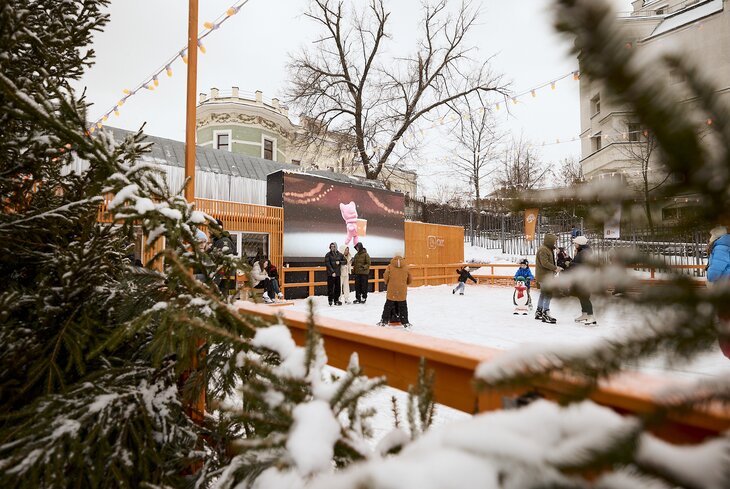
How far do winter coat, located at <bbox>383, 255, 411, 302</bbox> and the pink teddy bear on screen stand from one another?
5648 millimetres

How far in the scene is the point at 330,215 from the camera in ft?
43.8

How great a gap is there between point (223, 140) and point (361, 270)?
66.9ft

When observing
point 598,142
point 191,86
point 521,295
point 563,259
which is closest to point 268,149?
point 521,295

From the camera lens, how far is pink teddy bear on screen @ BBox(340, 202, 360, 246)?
1380 centimetres

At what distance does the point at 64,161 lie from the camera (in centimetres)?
236

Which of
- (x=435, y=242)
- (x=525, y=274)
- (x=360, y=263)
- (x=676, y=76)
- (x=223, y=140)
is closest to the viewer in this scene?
(x=676, y=76)

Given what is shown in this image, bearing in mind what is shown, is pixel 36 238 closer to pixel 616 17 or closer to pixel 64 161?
pixel 64 161

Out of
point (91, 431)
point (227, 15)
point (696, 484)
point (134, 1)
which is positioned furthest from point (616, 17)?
point (227, 15)

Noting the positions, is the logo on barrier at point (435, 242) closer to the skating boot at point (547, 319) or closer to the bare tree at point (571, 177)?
the skating boot at point (547, 319)

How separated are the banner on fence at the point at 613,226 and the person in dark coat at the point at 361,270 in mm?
10861

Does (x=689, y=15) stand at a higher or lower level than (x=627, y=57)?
higher

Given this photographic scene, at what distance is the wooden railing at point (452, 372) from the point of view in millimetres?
687

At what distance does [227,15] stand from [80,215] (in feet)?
13.8

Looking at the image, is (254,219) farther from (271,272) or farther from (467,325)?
(467,325)
